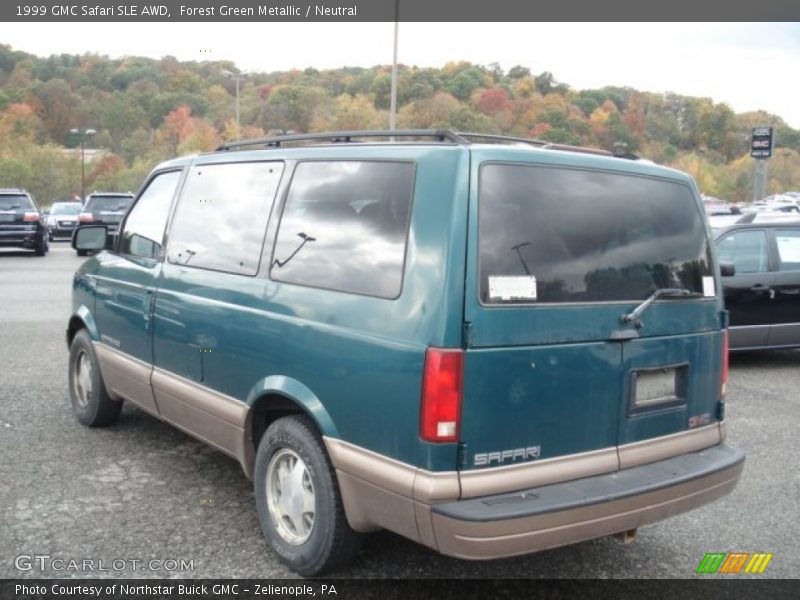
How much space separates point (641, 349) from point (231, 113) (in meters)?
63.4

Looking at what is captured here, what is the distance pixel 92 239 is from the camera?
225 inches

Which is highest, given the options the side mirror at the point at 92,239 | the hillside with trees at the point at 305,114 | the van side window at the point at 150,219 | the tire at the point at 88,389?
the hillside with trees at the point at 305,114

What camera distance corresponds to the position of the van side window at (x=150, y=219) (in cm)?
489

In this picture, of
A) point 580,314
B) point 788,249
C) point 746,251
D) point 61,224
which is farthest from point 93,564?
point 61,224

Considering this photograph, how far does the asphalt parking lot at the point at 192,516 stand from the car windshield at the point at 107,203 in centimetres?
1869

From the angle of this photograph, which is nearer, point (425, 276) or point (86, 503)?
point (425, 276)

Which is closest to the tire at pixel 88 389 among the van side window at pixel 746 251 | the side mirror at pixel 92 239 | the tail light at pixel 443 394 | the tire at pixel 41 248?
the side mirror at pixel 92 239

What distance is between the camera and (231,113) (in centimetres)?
6316

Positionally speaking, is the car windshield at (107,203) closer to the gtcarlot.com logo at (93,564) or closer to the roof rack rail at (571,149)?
the gtcarlot.com logo at (93,564)

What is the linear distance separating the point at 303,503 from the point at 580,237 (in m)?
1.68

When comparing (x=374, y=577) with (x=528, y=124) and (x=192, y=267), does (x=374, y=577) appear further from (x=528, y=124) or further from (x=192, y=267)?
(x=528, y=124)

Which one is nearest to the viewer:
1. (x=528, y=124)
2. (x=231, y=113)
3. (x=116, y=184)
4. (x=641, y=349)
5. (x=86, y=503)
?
(x=641, y=349)

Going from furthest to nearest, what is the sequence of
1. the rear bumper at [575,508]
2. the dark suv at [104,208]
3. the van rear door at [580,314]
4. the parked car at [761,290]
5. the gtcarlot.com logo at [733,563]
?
the dark suv at [104,208], the parked car at [761,290], the gtcarlot.com logo at [733,563], the van rear door at [580,314], the rear bumper at [575,508]

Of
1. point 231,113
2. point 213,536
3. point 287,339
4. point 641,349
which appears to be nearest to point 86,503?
point 213,536
